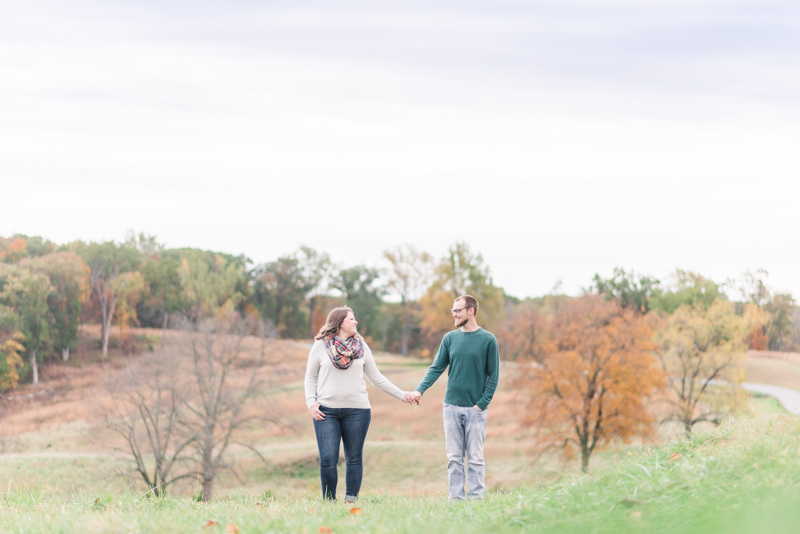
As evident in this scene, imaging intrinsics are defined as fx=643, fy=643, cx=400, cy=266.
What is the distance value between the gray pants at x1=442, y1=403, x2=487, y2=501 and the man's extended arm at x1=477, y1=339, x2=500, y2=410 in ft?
0.43

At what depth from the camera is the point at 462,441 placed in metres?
7.02

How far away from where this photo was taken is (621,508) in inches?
156

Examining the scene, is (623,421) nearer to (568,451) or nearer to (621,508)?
(568,451)

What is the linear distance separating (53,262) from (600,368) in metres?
35.0

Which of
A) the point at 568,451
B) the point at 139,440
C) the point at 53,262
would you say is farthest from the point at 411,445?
the point at 53,262

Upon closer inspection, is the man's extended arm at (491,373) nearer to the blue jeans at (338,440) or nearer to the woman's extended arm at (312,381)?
the blue jeans at (338,440)

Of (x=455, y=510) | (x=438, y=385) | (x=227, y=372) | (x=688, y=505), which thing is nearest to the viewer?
(x=688, y=505)

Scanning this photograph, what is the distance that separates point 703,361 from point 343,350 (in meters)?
35.4

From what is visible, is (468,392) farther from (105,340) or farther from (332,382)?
(105,340)

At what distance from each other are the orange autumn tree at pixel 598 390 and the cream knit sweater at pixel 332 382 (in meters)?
26.0

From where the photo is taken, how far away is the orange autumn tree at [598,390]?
1225 inches

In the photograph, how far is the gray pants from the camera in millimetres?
6848

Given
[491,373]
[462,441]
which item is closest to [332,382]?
[462,441]

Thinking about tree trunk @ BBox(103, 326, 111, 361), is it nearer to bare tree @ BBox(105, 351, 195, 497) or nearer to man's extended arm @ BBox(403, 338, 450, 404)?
bare tree @ BBox(105, 351, 195, 497)
